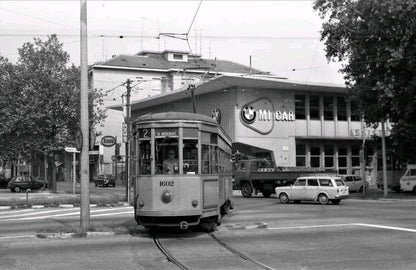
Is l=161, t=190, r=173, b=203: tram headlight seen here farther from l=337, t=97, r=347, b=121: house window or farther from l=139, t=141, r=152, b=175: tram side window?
l=337, t=97, r=347, b=121: house window

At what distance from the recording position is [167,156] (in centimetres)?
1353

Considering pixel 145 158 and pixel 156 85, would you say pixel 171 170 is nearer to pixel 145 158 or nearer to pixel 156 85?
pixel 145 158

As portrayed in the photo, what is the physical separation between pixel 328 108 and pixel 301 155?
593 cm

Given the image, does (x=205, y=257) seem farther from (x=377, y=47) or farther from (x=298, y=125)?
(x=298, y=125)

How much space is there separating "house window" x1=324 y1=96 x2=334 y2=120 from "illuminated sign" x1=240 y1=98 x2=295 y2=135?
4953 millimetres

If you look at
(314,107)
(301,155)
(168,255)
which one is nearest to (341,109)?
(314,107)

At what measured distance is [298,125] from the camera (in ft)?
177

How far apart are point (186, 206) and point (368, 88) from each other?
81.9 ft

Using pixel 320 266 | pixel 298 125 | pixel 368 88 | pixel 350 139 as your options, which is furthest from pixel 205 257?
pixel 350 139

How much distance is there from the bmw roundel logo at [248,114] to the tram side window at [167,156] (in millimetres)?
36921

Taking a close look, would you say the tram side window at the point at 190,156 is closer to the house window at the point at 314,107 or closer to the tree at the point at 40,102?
the tree at the point at 40,102

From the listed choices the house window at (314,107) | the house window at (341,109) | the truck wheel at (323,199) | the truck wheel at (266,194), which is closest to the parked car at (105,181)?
the house window at (314,107)

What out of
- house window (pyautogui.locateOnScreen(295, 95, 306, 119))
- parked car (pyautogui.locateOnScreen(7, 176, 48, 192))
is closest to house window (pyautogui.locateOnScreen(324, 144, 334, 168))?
house window (pyautogui.locateOnScreen(295, 95, 306, 119))

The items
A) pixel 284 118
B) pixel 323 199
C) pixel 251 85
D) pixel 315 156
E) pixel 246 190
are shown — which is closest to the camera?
pixel 323 199
